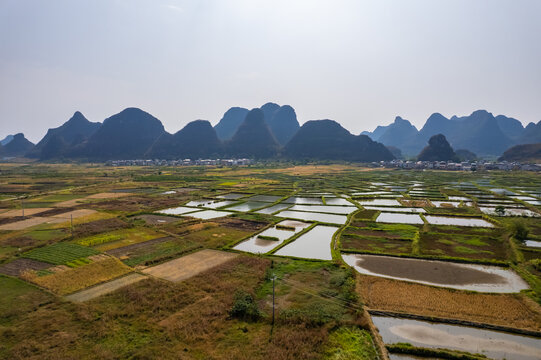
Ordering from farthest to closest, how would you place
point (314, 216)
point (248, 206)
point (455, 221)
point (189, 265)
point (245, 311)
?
1. point (248, 206)
2. point (314, 216)
3. point (455, 221)
4. point (189, 265)
5. point (245, 311)

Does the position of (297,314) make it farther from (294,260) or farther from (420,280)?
(420,280)

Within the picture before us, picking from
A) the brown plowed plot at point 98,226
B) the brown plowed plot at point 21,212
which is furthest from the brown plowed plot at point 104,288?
the brown plowed plot at point 21,212

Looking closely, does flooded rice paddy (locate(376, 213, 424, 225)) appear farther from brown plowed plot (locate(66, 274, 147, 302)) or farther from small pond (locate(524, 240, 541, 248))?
brown plowed plot (locate(66, 274, 147, 302))

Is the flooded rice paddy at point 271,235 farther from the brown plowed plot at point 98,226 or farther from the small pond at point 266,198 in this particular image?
the small pond at point 266,198

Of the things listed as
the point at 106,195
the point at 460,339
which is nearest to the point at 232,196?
the point at 106,195

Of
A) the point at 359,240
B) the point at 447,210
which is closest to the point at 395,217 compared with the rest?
the point at 447,210

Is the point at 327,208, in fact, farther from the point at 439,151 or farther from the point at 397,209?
the point at 439,151
